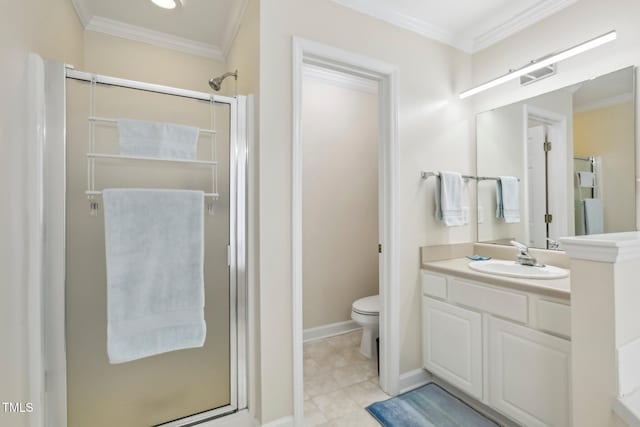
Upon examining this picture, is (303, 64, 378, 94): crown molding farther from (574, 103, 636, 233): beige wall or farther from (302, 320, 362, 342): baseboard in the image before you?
(302, 320, 362, 342): baseboard

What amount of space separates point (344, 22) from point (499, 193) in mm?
1632

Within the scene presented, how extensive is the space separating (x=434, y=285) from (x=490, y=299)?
0.39 metres

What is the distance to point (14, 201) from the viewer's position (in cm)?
101

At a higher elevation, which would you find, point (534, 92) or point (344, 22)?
point (344, 22)

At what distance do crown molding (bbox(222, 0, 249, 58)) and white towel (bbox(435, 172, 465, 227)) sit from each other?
5.45 ft

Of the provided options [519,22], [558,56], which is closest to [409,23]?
[519,22]

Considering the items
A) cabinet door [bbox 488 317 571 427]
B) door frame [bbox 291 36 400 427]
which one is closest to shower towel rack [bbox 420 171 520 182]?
door frame [bbox 291 36 400 427]

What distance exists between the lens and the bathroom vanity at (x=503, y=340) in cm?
131

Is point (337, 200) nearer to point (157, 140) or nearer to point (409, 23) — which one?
point (409, 23)

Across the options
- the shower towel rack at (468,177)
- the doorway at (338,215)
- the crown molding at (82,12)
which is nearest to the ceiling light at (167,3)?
the crown molding at (82,12)

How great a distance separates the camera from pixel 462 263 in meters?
1.98

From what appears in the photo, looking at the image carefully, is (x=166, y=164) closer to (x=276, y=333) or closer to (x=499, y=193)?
(x=276, y=333)

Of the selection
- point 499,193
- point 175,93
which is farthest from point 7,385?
point 499,193

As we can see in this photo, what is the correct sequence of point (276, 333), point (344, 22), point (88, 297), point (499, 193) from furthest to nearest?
point (499, 193), point (344, 22), point (276, 333), point (88, 297)
